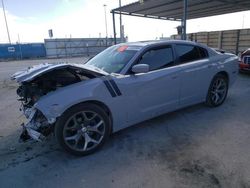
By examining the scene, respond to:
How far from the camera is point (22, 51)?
29.2 meters

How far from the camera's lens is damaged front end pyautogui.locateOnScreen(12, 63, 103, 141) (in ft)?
9.01

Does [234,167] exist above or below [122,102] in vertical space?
below

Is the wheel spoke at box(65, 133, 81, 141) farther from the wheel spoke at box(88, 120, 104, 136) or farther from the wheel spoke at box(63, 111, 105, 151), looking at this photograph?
the wheel spoke at box(88, 120, 104, 136)

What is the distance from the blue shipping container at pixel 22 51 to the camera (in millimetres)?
28422

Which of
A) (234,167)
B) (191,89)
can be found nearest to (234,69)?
(191,89)

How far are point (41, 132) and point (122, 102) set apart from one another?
47.3 inches

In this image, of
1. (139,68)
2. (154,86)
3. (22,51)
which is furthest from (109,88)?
(22,51)

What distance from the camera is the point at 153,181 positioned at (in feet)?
7.71

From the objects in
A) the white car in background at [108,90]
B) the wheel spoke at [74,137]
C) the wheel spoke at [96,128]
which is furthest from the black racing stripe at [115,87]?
the wheel spoke at [74,137]

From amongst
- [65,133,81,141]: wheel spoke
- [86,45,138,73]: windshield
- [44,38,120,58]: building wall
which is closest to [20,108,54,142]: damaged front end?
[65,133,81,141]: wheel spoke

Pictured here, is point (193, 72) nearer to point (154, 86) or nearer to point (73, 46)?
point (154, 86)

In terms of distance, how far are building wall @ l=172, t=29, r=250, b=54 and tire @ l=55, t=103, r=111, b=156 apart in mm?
13862

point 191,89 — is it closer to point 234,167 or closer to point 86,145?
point 234,167

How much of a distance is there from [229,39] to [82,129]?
15.1 meters
